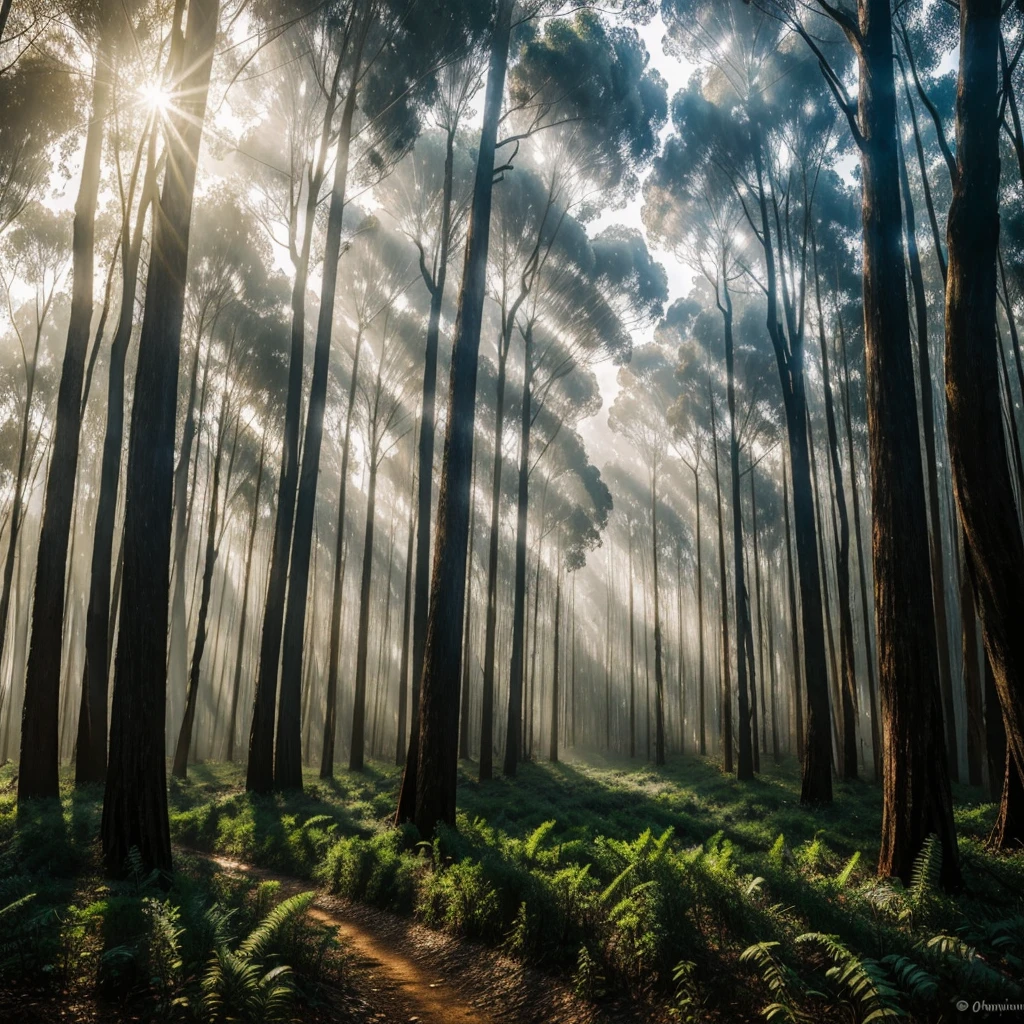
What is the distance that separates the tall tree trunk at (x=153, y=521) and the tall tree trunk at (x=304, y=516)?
18.2 feet

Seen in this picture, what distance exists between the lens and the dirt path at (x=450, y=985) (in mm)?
3488

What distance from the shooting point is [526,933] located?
4.25 m

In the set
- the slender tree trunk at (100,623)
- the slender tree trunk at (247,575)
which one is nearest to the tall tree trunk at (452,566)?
the slender tree trunk at (100,623)

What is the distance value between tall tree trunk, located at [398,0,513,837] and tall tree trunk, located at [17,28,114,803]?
6.30 meters

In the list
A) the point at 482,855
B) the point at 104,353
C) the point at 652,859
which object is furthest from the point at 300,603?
the point at 104,353

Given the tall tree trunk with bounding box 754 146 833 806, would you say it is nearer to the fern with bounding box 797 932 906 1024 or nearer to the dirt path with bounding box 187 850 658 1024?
the dirt path with bounding box 187 850 658 1024

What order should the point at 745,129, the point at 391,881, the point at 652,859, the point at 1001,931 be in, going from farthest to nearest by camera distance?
the point at 745,129 < the point at 391,881 < the point at 652,859 < the point at 1001,931

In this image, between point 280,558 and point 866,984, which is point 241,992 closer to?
point 866,984

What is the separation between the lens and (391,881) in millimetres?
5859

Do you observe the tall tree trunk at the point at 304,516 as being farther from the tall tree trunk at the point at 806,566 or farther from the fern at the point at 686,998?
the fern at the point at 686,998

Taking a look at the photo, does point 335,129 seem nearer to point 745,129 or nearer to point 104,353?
point 745,129

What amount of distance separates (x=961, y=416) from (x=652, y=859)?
13.8 feet

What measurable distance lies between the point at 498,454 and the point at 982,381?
13.4 meters

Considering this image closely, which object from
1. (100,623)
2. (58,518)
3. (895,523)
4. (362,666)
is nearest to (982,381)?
(895,523)
